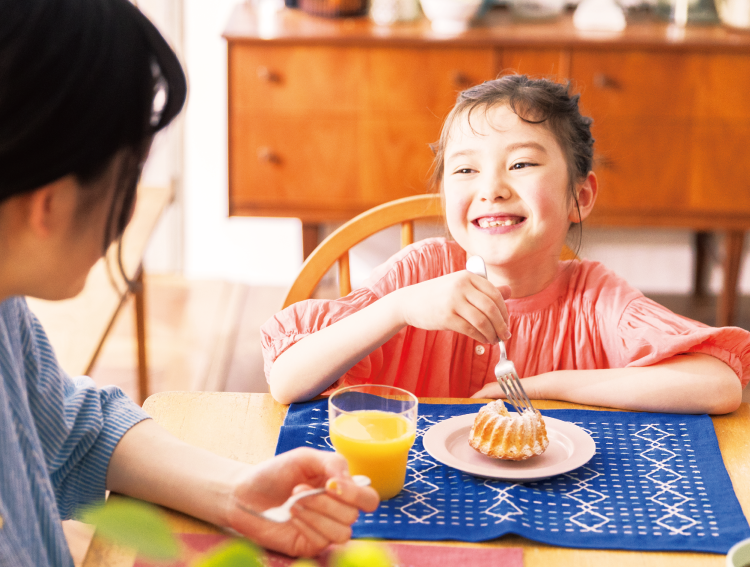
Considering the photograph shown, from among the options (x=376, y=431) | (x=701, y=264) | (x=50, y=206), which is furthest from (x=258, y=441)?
(x=701, y=264)

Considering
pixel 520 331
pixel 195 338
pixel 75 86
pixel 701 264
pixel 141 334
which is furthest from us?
pixel 701 264

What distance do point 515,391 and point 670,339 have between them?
241mm

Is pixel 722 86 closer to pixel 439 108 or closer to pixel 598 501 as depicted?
pixel 439 108

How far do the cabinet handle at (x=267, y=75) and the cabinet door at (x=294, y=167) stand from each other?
0.37ft

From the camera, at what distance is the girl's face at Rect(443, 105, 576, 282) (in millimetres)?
1192

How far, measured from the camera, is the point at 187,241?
10.8 feet

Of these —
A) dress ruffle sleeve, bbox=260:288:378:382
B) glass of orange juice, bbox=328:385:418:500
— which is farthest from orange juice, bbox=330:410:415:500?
dress ruffle sleeve, bbox=260:288:378:382

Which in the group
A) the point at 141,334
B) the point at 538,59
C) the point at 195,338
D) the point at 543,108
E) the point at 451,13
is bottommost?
the point at 195,338

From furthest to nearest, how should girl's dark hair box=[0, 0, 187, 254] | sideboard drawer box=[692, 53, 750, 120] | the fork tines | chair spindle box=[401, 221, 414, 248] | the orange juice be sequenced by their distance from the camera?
1. sideboard drawer box=[692, 53, 750, 120]
2. chair spindle box=[401, 221, 414, 248]
3. the fork tines
4. the orange juice
5. girl's dark hair box=[0, 0, 187, 254]

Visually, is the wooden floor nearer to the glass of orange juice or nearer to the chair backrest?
the chair backrest

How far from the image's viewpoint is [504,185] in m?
1.19

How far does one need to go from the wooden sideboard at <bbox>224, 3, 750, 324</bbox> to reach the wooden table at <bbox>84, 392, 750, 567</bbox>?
158 cm

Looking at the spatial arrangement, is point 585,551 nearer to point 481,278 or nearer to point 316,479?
point 316,479

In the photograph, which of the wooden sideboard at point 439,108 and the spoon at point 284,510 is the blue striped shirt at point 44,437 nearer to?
the spoon at point 284,510
